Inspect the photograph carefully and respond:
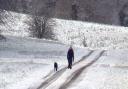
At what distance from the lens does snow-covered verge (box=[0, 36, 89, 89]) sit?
109ft

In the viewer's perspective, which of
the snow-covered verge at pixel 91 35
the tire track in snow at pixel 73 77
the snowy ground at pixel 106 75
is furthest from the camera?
the snow-covered verge at pixel 91 35

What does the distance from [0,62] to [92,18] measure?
64.1 m

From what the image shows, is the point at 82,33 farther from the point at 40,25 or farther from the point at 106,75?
the point at 106,75

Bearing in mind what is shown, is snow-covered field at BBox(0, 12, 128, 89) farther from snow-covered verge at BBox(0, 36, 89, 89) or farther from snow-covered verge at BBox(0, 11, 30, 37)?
snow-covered verge at BBox(0, 11, 30, 37)

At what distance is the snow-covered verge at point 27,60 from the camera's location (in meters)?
33.2

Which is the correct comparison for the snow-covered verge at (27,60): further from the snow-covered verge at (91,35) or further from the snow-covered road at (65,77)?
the snow-covered verge at (91,35)

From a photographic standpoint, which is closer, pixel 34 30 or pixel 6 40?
pixel 6 40

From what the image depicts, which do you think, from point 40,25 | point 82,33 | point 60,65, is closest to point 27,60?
point 60,65

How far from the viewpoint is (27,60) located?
43.9 meters

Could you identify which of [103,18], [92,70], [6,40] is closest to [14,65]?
[92,70]

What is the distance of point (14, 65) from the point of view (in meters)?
40.0

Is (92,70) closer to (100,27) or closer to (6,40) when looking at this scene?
(6,40)

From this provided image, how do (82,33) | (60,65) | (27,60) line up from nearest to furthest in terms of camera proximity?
1. (60,65)
2. (27,60)
3. (82,33)

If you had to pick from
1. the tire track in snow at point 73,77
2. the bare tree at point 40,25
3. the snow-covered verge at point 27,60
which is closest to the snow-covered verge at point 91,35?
the bare tree at point 40,25
